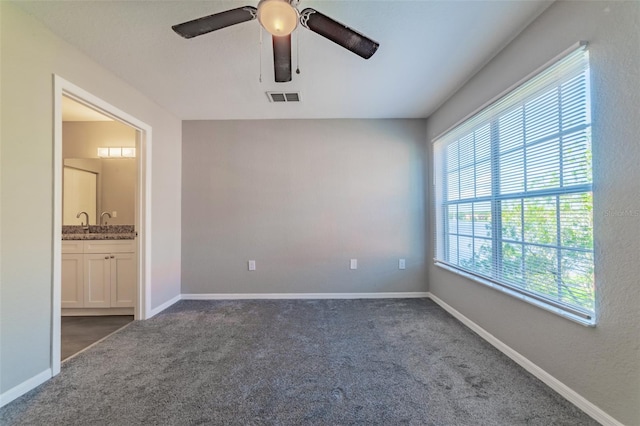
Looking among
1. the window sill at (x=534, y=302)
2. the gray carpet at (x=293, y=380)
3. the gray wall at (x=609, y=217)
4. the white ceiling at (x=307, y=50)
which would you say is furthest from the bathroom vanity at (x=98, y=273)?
the gray wall at (x=609, y=217)

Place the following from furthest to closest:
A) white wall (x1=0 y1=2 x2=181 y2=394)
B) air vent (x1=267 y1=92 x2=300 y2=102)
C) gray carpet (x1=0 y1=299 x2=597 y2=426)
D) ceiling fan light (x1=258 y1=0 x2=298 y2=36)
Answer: air vent (x1=267 y1=92 x2=300 y2=102) < white wall (x1=0 y1=2 x2=181 y2=394) < gray carpet (x1=0 y1=299 x2=597 y2=426) < ceiling fan light (x1=258 y1=0 x2=298 y2=36)

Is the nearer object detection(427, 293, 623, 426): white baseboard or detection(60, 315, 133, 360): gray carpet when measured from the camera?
detection(427, 293, 623, 426): white baseboard

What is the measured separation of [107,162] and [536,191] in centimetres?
463

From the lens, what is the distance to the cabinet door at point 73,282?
9.28 ft

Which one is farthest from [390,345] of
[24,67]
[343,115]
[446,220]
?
[24,67]

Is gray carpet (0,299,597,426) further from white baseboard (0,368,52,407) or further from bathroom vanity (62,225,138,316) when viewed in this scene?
bathroom vanity (62,225,138,316)

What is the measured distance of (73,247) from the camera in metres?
2.82

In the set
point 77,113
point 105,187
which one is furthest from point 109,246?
point 77,113

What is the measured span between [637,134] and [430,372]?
5.65 feet

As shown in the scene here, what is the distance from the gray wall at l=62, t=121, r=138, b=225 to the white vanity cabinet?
2.25 feet

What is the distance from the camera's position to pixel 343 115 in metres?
3.32

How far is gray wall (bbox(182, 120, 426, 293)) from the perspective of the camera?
11.2ft

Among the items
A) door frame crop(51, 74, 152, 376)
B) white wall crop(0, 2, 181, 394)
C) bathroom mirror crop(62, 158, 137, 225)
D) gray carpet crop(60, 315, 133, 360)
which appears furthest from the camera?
bathroom mirror crop(62, 158, 137, 225)

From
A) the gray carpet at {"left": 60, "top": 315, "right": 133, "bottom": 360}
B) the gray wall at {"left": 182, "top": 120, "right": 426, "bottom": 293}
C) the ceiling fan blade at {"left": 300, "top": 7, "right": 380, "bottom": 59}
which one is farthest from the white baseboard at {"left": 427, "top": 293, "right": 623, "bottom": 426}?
the gray carpet at {"left": 60, "top": 315, "right": 133, "bottom": 360}
